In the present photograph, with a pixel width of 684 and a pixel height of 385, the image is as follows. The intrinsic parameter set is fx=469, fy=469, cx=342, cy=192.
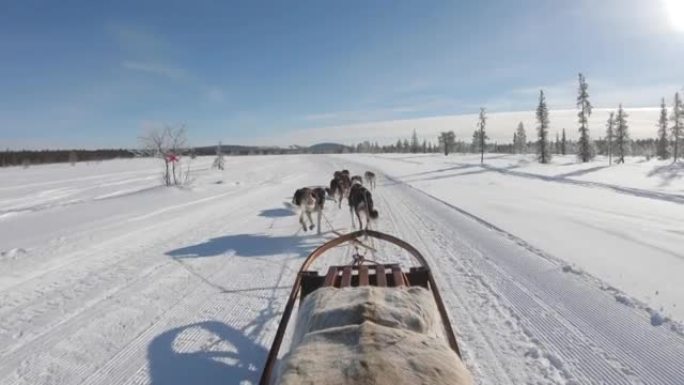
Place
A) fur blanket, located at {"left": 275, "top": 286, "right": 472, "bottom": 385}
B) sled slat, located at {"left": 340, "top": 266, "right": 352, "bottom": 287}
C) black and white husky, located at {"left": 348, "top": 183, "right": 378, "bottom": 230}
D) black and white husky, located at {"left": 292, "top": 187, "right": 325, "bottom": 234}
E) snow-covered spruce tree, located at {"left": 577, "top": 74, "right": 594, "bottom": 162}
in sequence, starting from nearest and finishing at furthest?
1. fur blanket, located at {"left": 275, "top": 286, "right": 472, "bottom": 385}
2. sled slat, located at {"left": 340, "top": 266, "right": 352, "bottom": 287}
3. black and white husky, located at {"left": 348, "top": 183, "right": 378, "bottom": 230}
4. black and white husky, located at {"left": 292, "top": 187, "right": 325, "bottom": 234}
5. snow-covered spruce tree, located at {"left": 577, "top": 74, "right": 594, "bottom": 162}

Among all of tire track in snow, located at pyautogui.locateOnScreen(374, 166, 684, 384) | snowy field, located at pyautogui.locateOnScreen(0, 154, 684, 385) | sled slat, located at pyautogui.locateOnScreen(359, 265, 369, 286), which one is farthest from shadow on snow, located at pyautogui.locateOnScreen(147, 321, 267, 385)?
tire track in snow, located at pyautogui.locateOnScreen(374, 166, 684, 384)

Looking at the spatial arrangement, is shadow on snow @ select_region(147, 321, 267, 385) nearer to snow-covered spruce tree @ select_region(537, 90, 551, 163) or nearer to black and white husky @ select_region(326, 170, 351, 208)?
black and white husky @ select_region(326, 170, 351, 208)

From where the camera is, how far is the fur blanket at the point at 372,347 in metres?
1.86

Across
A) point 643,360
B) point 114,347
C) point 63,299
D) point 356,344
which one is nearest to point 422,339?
point 356,344

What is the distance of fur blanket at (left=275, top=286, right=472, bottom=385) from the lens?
186cm

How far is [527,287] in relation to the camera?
6180 millimetres

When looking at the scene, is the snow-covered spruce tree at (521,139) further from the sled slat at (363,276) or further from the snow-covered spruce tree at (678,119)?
the sled slat at (363,276)

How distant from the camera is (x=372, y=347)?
2.03 metres

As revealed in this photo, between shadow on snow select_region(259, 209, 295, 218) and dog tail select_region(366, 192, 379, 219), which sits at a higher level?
dog tail select_region(366, 192, 379, 219)

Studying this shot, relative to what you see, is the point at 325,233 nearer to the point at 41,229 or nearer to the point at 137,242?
the point at 137,242

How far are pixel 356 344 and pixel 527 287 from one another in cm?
477

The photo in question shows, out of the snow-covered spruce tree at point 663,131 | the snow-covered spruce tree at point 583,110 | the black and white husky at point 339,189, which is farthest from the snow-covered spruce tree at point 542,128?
the black and white husky at point 339,189

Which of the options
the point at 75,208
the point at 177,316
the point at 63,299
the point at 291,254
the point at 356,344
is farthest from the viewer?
the point at 75,208

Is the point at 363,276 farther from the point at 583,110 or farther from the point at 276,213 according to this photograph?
the point at 583,110
